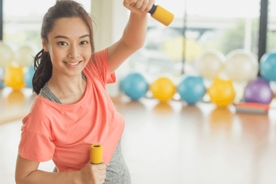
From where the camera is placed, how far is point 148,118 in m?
4.80

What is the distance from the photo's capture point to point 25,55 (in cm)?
591

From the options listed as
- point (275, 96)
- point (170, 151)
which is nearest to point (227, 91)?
point (275, 96)

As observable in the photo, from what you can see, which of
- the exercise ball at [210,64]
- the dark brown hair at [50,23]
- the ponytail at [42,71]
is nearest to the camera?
the dark brown hair at [50,23]

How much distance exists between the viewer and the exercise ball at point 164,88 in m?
5.51

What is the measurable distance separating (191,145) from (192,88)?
163 cm

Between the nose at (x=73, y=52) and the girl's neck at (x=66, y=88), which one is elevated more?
the nose at (x=73, y=52)

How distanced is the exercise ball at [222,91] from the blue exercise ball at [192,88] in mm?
131

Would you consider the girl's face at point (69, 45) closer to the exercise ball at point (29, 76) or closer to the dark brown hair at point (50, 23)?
the dark brown hair at point (50, 23)

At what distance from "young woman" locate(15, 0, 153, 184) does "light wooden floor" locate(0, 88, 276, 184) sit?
1.59 metres

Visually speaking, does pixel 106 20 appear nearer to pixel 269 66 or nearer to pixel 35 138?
pixel 269 66

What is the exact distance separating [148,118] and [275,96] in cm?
154

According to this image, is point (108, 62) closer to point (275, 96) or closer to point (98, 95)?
point (98, 95)

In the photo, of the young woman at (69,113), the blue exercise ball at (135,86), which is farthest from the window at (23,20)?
the young woman at (69,113)

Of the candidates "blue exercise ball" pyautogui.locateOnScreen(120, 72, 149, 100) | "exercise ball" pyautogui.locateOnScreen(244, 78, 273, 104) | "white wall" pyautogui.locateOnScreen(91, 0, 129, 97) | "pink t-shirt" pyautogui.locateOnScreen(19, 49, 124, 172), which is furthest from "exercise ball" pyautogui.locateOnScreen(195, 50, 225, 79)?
"pink t-shirt" pyautogui.locateOnScreen(19, 49, 124, 172)
